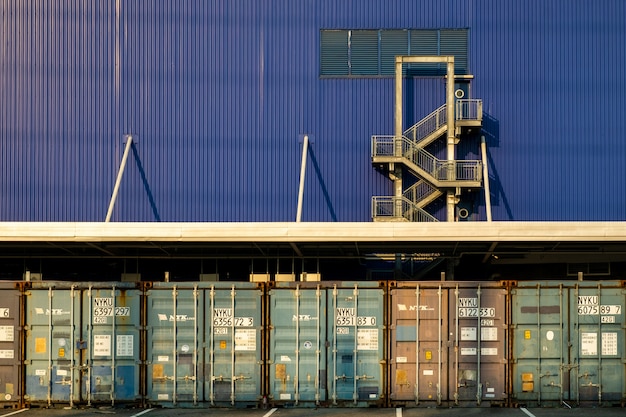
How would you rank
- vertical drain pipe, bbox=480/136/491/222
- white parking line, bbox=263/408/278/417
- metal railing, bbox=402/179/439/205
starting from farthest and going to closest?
metal railing, bbox=402/179/439/205 < vertical drain pipe, bbox=480/136/491/222 < white parking line, bbox=263/408/278/417

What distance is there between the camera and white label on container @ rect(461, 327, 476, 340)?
21.0m

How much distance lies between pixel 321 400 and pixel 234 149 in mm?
11644

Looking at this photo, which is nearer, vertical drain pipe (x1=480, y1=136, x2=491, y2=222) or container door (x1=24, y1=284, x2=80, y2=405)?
container door (x1=24, y1=284, x2=80, y2=405)

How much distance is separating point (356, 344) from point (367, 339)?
0.27 meters

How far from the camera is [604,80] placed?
30.4m

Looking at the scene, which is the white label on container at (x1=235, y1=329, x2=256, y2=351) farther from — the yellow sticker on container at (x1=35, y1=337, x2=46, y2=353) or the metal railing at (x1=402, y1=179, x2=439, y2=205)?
the metal railing at (x1=402, y1=179, x2=439, y2=205)

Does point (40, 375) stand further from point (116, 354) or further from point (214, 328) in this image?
point (214, 328)

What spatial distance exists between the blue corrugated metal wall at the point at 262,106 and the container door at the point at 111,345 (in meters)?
9.22

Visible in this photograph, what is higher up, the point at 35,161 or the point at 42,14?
the point at 42,14

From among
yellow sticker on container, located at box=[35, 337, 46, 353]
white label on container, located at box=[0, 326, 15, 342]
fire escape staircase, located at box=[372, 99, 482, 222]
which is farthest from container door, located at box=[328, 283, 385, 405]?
fire escape staircase, located at box=[372, 99, 482, 222]

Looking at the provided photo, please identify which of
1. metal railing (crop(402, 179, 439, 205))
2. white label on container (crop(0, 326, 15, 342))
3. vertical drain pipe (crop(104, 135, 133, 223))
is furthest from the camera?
metal railing (crop(402, 179, 439, 205))

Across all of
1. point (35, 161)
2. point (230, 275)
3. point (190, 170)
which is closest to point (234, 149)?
point (190, 170)

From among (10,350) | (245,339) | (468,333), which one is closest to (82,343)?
(10,350)

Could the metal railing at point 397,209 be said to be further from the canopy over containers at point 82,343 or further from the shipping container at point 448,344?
the canopy over containers at point 82,343
